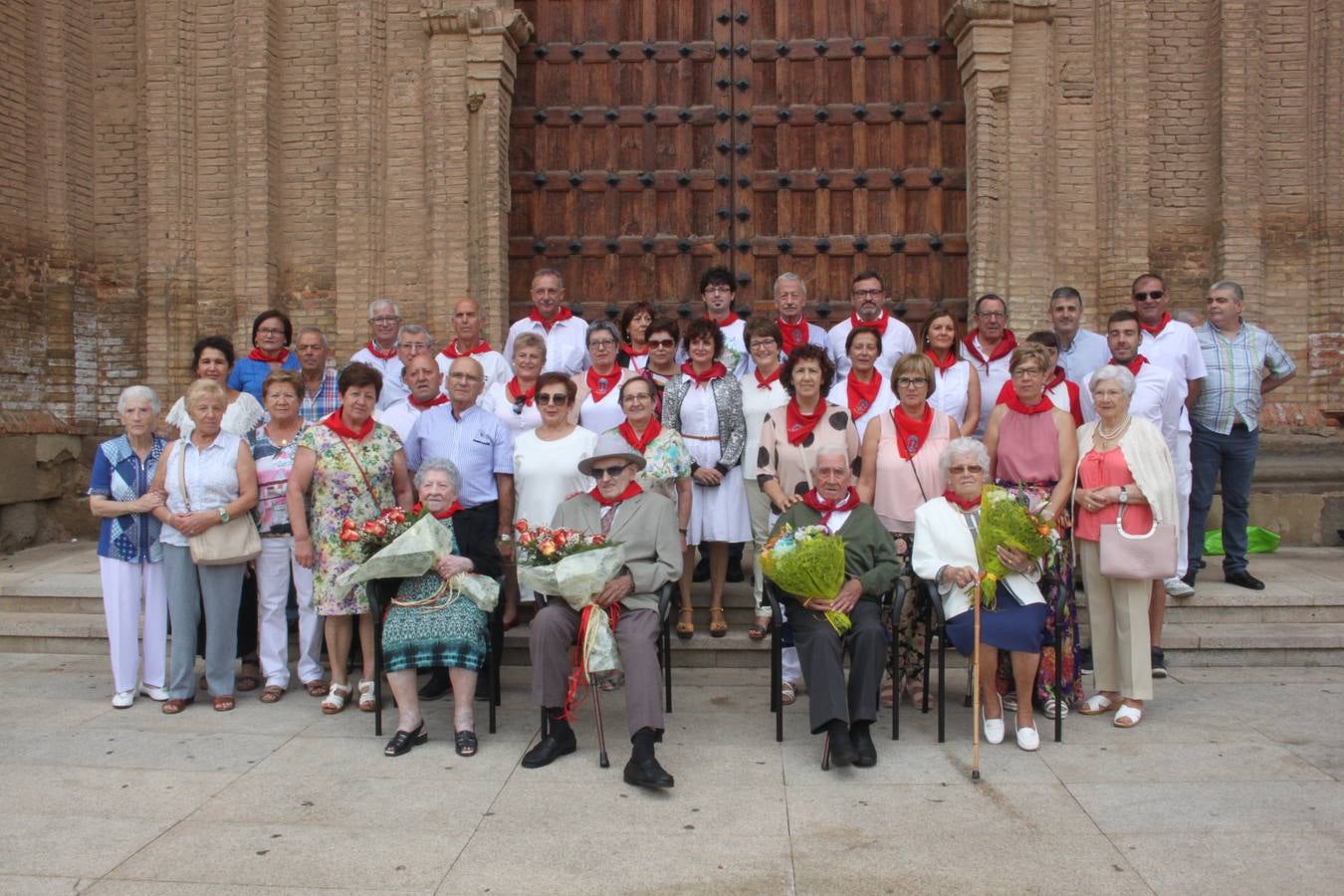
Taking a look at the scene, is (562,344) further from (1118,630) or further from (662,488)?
(1118,630)

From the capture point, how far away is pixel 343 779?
4.77m

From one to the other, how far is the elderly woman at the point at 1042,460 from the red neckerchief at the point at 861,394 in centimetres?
72

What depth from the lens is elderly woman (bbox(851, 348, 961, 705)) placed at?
5.78 m

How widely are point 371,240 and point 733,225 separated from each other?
3.00 meters

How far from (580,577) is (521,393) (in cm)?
187

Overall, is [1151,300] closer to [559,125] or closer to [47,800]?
[559,125]

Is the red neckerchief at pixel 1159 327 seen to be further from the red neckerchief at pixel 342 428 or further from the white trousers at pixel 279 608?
the white trousers at pixel 279 608

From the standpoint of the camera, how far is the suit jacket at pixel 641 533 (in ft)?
17.3

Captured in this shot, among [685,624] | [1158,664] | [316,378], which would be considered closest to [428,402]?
[316,378]

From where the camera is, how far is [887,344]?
7.20m

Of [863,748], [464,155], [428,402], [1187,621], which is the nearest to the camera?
[863,748]

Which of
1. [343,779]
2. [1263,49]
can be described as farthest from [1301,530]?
[343,779]

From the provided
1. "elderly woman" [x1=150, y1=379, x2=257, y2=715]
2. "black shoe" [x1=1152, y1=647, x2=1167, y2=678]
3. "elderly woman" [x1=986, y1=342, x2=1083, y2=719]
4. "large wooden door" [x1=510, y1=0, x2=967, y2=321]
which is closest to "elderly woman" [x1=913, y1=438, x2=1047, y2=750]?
"elderly woman" [x1=986, y1=342, x2=1083, y2=719]

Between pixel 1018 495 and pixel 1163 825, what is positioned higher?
pixel 1018 495
